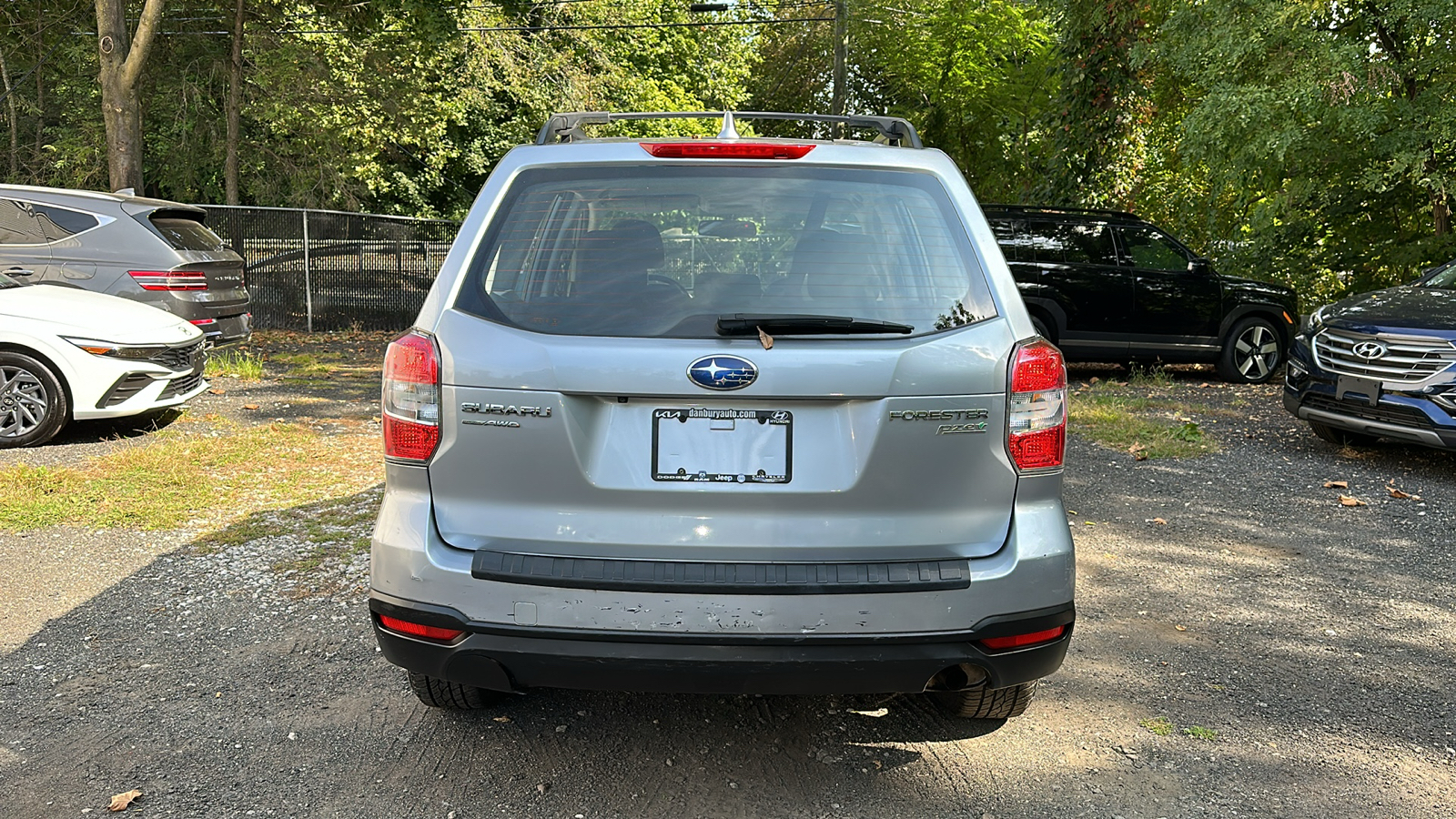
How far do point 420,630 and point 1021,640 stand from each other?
1.56 m

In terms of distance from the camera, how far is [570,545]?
2.89 meters

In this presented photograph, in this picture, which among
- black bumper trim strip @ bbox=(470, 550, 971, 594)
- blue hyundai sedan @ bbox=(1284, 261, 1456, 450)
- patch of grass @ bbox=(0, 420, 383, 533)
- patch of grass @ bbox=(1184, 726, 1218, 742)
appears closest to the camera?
black bumper trim strip @ bbox=(470, 550, 971, 594)

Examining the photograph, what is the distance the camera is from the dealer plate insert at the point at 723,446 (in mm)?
2881

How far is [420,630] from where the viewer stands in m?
3.00

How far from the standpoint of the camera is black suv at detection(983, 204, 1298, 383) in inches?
491

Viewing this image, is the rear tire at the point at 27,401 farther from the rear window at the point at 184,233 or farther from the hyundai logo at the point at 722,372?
the hyundai logo at the point at 722,372

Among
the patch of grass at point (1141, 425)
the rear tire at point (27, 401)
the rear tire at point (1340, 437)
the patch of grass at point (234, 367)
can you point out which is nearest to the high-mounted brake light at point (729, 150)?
the patch of grass at point (1141, 425)

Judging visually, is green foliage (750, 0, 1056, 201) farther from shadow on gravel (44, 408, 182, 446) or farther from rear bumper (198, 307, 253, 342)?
shadow on gravel (44, 408, 182, 446)

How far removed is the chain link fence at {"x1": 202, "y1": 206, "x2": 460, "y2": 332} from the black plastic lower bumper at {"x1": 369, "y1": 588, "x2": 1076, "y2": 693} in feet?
49.9

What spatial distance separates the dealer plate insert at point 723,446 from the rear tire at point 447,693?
1154mm

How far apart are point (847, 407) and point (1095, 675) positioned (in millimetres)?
1940

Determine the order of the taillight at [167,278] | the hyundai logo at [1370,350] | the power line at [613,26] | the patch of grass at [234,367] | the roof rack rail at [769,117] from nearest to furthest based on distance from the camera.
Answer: the roof rack rail at [769,117], the hyundai logo at [1370,350], the taillight at [167,278], the patch of grass at [234,367], the power line at [613,26]

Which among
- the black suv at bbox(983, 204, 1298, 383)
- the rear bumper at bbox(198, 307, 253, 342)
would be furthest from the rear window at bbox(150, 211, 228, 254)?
the black suv at bbox(983, 204, 1298, 383)

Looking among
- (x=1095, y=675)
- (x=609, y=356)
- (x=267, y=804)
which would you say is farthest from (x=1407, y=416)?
(x=267, y=804)
